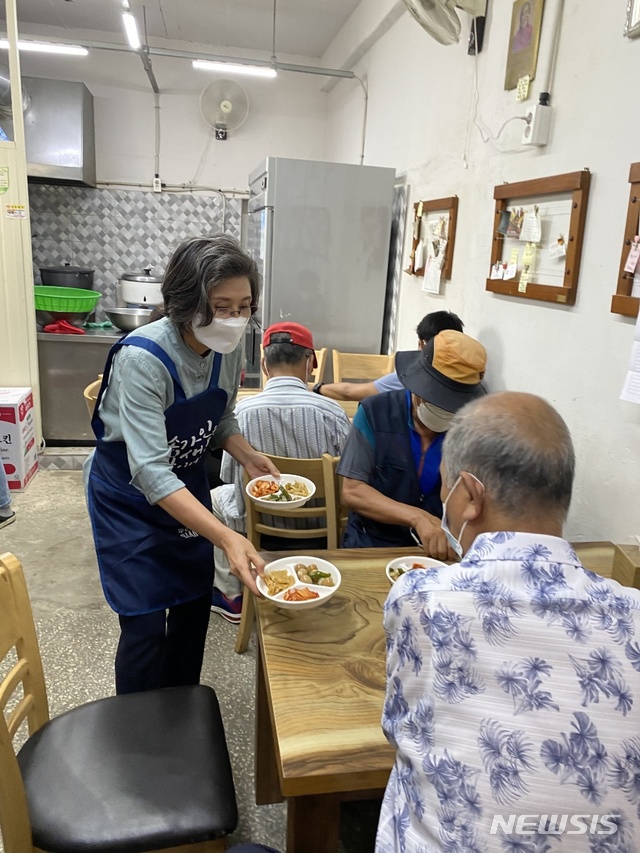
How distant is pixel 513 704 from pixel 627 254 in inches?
55.8

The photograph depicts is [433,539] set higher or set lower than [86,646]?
higher

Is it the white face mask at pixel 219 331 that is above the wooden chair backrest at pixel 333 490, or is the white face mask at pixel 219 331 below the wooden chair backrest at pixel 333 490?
above

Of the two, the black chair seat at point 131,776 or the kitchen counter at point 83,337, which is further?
the kitchen counter at point 83,337

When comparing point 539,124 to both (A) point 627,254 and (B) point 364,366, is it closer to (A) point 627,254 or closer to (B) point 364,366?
(A) point 627,254

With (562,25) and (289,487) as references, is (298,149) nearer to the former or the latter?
(562,25)

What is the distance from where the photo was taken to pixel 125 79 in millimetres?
5262

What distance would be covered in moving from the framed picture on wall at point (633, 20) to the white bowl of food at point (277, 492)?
156 cm

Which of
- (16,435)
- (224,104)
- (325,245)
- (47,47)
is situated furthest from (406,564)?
(224,104)

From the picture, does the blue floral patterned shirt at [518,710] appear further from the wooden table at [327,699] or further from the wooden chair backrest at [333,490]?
the wooden chair backrest at [333,490]

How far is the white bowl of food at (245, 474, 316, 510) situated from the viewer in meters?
1.76

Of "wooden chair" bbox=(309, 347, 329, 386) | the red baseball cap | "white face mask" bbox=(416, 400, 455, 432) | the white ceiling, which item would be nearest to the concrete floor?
"white face mask" bbox=(416, 400, 455, 432)

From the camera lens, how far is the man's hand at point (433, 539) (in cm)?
159

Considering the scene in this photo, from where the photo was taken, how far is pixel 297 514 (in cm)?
210

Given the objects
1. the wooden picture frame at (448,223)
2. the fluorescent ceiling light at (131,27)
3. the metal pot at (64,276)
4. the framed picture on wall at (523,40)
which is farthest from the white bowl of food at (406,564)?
the metal pot at (64,276)
